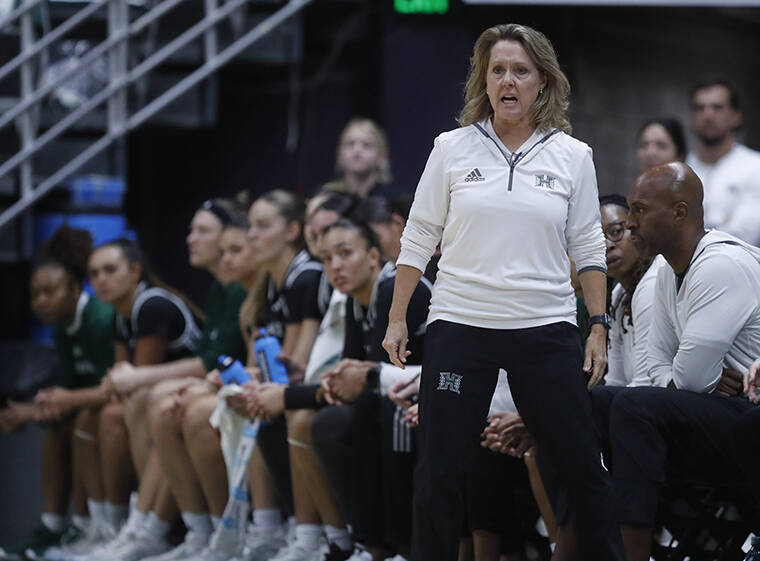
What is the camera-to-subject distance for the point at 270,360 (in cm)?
533

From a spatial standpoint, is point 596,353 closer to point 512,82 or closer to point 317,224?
point 512,82

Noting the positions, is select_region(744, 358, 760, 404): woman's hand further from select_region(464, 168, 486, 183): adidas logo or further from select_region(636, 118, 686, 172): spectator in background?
select_region(636, 118, 686, 172): spectator in background

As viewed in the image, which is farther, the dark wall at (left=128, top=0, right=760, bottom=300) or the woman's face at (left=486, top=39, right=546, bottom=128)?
the dark wall at (left=128, top=0, right=760, bottom=300)

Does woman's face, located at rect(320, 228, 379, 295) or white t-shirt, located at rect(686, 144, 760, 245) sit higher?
white t-shirt, located at rect(686, 144, 760, 245)

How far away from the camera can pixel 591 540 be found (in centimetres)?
337

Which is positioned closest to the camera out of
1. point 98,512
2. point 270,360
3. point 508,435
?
point 508,435

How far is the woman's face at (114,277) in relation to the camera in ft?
21.5

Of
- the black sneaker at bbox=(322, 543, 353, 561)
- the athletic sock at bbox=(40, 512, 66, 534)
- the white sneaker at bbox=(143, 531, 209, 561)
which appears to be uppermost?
the black sneaker at bbox=(322, 543, 353, 561)

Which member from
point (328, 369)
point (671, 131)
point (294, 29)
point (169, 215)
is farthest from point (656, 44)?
point (328, 369)

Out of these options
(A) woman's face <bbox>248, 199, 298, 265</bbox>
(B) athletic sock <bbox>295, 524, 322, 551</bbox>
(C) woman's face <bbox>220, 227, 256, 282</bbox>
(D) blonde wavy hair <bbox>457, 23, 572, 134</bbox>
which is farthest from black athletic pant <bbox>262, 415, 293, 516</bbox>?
(D) blonde wavy hair <bbox>457, 23, 572, 134</bbox>

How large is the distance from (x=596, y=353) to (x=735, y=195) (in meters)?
2.56

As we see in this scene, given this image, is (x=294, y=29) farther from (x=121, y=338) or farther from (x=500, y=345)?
(x=500, y=345)

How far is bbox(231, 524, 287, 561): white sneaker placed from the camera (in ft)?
17.8

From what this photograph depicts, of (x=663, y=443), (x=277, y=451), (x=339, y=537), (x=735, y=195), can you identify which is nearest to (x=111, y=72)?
(x=277, y=451)
